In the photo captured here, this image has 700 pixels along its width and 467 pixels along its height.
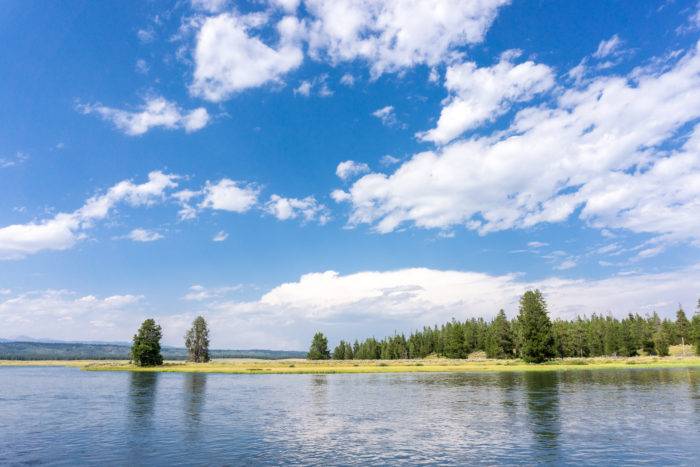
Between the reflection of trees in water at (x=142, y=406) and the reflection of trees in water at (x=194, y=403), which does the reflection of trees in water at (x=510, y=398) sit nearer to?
the reflection of trees in water at (x=194, y=403)

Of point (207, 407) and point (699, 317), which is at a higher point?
point (699, 317)

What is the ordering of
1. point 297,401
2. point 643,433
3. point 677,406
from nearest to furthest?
1. point 643,433
2. point 677,406
3. point 297,401

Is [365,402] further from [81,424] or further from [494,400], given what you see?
[81,424]

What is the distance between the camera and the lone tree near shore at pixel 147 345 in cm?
17112

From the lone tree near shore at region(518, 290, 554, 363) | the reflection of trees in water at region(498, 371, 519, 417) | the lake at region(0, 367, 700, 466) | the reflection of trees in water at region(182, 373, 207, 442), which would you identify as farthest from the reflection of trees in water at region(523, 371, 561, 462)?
the lone tree near shore at region(518, 290, 554, 363)

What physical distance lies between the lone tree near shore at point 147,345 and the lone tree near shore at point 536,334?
131 m

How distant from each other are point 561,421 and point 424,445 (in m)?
18.1

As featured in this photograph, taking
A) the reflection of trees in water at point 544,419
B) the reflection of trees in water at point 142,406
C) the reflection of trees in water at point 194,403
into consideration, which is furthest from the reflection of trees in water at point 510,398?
the reflection of trees in water at point 142,406

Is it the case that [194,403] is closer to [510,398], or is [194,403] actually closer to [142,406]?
[142,406]

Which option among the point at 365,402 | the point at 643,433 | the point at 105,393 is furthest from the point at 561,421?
the point at 105,393

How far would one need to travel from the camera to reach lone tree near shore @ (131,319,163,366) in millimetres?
171125

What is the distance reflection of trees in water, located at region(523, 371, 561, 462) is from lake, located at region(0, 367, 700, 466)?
149 millimetres

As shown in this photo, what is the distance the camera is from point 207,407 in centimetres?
6044

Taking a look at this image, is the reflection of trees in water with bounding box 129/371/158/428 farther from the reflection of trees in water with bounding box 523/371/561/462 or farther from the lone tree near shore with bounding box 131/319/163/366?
the lone tree near shore with bounding box 131/319/163/366
